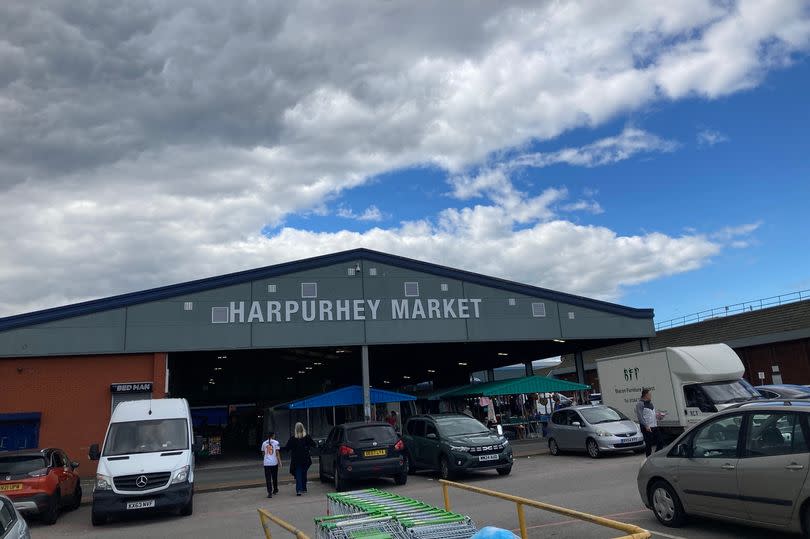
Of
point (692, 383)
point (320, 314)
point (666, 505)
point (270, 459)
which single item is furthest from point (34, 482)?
point (692, 383)

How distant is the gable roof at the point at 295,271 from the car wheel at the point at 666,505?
60.2 feet

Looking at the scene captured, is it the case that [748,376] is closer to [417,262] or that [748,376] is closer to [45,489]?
[417,262]

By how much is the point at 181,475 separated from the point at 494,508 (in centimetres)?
641

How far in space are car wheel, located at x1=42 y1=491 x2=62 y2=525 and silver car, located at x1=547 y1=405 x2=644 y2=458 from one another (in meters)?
13.9

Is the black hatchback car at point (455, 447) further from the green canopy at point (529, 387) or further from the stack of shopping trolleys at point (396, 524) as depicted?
the stack of shopping trolleys at point (396, 524)

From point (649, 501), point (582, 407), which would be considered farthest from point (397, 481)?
point (649, 501)

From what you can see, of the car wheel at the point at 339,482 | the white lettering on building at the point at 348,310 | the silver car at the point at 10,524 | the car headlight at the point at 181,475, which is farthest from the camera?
the white lettering on building at the point at 348,310

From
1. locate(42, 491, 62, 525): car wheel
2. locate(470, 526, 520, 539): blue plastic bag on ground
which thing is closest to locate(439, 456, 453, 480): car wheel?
locate(42, 491, 62, 525): car wheel

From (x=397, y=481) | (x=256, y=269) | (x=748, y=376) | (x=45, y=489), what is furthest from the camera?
(x=748, y=376)

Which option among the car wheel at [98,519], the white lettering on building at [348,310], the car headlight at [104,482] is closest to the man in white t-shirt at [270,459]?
the car wheel at [98,519]

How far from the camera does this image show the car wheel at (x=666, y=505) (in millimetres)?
8336

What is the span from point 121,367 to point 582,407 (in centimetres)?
1645

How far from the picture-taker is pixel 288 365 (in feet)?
130

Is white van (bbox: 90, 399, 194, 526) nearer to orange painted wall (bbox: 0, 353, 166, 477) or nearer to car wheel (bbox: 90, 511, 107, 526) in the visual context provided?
car wheel (bbox: 90, 511, 107, 526)
